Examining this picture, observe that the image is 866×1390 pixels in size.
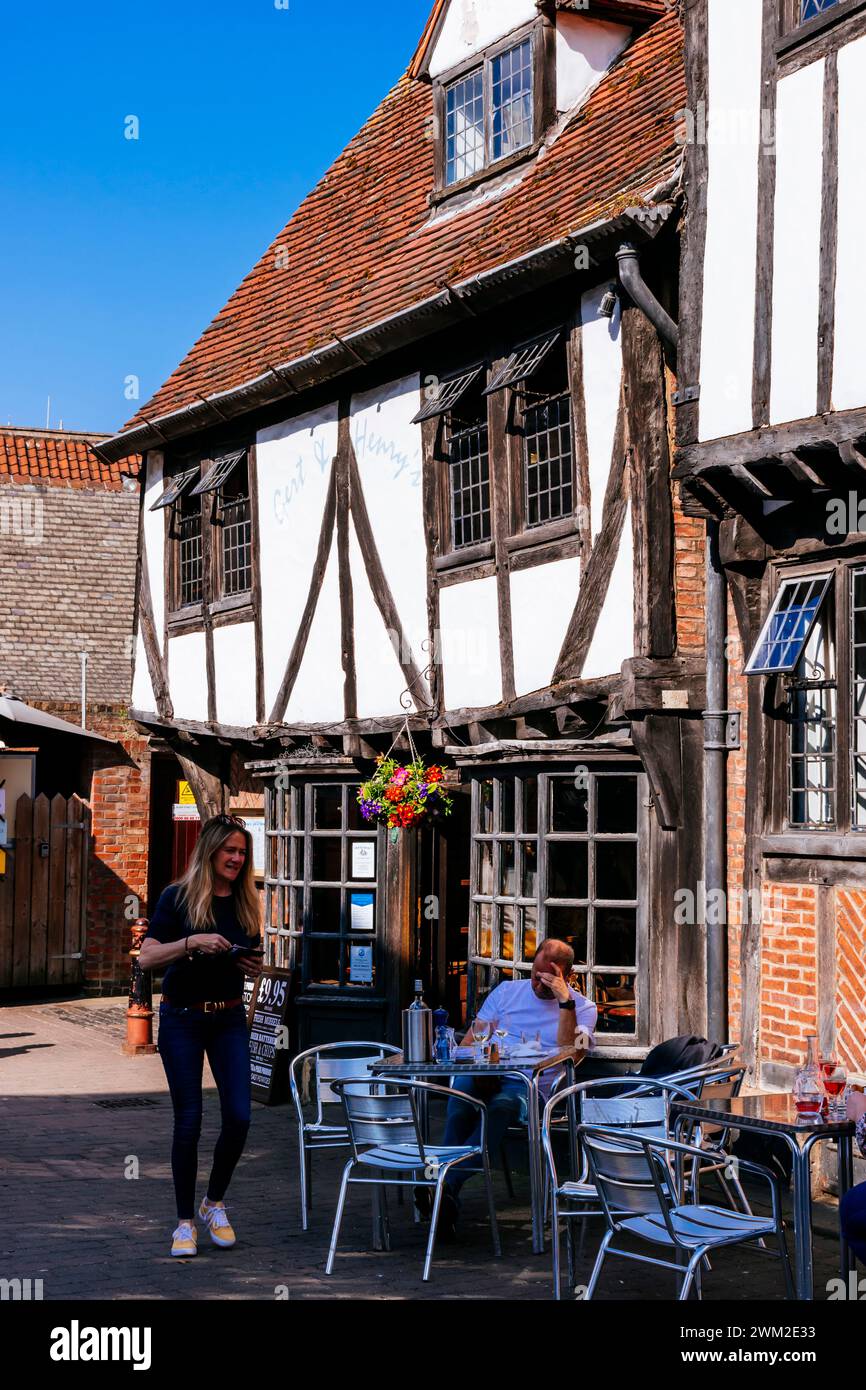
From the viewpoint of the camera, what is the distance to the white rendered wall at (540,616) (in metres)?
10.7

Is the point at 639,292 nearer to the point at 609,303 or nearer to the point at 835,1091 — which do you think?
the point at 609,303

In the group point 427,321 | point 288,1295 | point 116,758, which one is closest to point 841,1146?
point 288,1295

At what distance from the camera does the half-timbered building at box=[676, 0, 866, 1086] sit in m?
8.44

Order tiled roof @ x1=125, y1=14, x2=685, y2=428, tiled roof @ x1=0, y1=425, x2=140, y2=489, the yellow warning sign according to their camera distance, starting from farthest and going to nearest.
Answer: tiled roof @ x1=0, y1=425, x2=140, y2=489 < the yellow warning sign < tiled roof @ x1=125, y1=14, x2=685, y2=428

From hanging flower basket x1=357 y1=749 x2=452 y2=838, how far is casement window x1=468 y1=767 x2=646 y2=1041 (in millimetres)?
752

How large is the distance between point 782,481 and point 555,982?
9.38 ft

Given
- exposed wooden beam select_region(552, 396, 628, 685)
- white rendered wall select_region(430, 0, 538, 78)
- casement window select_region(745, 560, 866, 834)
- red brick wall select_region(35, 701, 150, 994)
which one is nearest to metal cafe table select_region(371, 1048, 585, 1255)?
casement window select_region(745, 560, 866, 834)

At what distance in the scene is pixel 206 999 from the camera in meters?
7.48

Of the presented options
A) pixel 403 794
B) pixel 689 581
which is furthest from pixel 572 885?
pixel 689 581

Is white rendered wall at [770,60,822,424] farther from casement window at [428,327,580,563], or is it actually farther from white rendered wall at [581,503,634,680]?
casement window at [428,327,580,563]

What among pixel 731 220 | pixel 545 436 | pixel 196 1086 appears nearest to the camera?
pixel 196 1086

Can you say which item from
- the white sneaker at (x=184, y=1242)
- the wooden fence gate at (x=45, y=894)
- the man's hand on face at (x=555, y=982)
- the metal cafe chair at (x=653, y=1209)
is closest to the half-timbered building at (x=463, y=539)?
the man's hand on face at (x=555, y=982)

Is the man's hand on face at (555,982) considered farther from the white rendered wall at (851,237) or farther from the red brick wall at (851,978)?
the white rendered wall at (851,237)
